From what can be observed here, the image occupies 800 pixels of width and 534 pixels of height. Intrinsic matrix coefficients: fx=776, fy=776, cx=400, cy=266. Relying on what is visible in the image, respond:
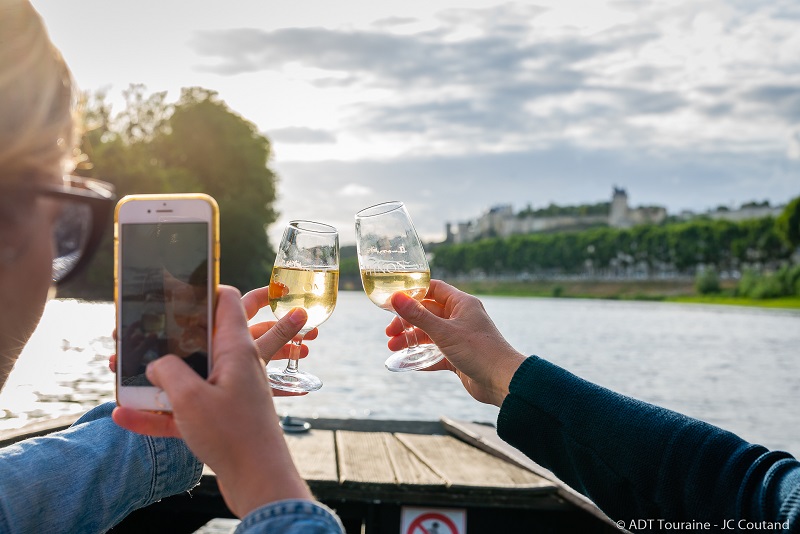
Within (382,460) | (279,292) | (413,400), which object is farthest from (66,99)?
(413,400)

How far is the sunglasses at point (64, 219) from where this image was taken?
1.14m

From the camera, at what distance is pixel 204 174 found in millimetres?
37031

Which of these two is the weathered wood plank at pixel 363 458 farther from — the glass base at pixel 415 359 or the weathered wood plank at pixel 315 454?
the glass base at pixel 415 359

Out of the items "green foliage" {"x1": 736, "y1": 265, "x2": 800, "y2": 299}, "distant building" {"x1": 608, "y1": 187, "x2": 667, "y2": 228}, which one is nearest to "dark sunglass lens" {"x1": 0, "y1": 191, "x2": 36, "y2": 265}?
"green foliage" {"x1": 736, "y1": 265, "x2": 800, "y2": 299}

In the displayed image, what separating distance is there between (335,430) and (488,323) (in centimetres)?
285

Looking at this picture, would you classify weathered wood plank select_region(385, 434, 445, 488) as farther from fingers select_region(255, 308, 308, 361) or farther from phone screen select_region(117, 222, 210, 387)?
phone screen select_region(117, 222, 210, 387)

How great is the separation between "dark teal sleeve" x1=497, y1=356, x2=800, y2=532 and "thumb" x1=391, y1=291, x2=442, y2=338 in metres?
0.38

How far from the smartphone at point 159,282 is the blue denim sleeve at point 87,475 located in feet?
1.21

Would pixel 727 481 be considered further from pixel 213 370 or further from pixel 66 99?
pixel 66 99

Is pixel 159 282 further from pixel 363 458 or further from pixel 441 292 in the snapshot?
pixel 363 458

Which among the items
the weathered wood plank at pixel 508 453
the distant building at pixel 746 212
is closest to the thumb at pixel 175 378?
the weathered wood plank at pixel 508 453

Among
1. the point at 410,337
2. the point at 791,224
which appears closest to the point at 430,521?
the point at 410,337

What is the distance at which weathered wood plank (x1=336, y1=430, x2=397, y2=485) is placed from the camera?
3.70m

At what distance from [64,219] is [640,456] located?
130 cm
